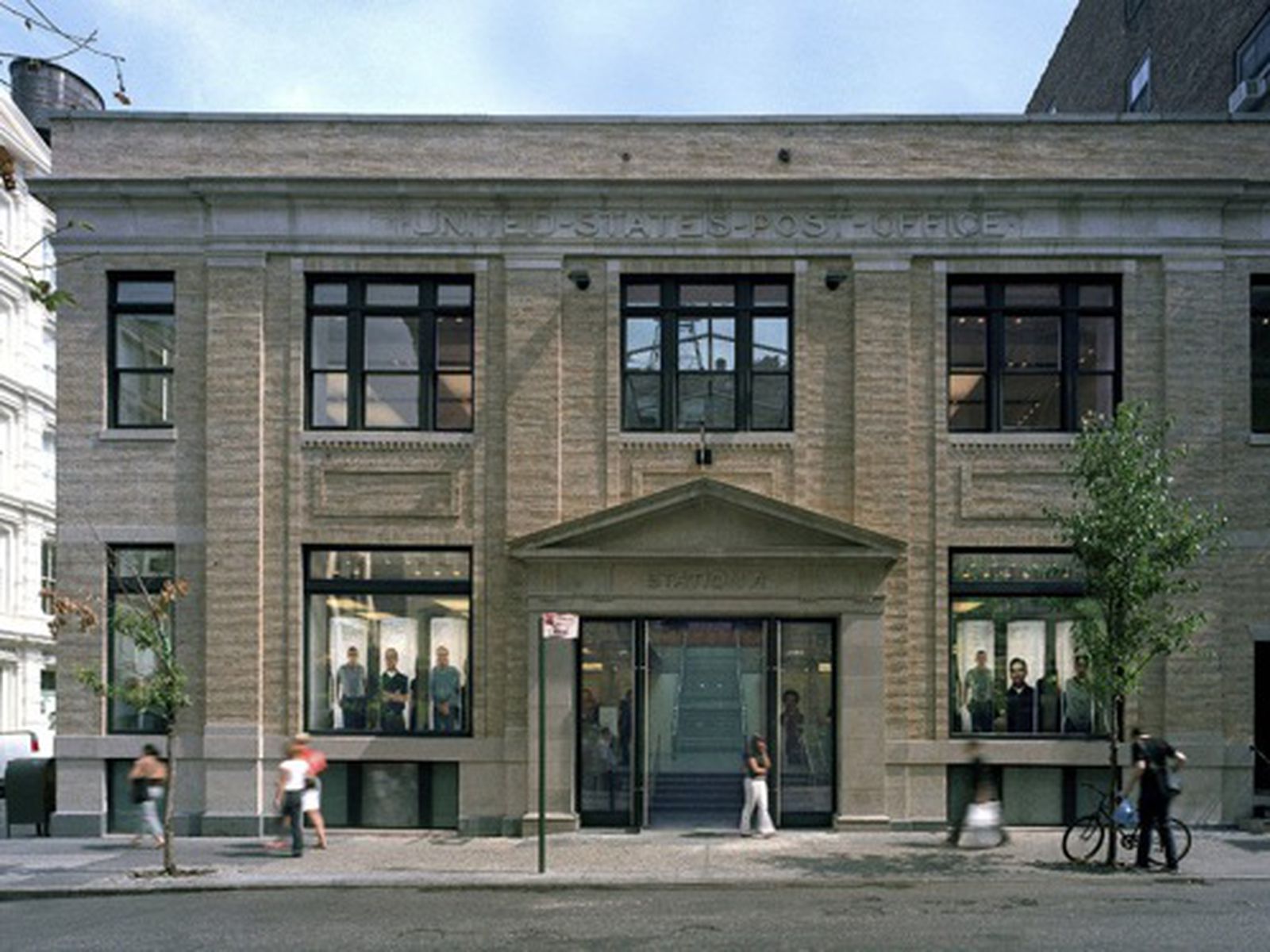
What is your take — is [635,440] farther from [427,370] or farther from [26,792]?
[26,792]

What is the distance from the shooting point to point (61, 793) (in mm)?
19531

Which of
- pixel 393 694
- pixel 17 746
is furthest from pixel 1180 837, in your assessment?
pixel 17 746

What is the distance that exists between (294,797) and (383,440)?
216 inches

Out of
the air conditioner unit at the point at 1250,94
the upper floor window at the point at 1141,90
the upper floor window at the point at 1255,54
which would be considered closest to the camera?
the air conditioner unit at the point at 1250,94

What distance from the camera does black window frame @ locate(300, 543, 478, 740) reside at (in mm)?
19688

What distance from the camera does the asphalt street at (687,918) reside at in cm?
1227

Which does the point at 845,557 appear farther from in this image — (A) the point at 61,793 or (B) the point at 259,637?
(A) the point at 61,793

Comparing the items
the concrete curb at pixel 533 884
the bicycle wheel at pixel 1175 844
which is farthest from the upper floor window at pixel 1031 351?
the concrete curb at pixel 533 884

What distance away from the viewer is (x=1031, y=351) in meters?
20.0

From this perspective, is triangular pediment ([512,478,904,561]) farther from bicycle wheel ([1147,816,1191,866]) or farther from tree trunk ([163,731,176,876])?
tree trunk ([163,731,176,876])

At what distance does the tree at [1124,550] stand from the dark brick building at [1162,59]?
445 inches

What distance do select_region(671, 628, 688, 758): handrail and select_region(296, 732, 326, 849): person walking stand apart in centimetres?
521

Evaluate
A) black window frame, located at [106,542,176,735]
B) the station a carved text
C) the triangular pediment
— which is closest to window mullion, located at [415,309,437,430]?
the triangular pediment

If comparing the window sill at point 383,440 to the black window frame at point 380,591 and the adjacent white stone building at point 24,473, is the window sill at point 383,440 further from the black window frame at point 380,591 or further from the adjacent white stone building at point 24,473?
the adjacent white stone building at point 24,473
